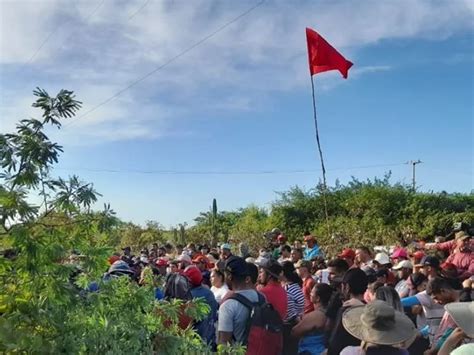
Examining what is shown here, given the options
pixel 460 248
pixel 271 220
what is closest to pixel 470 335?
pixel 460 248

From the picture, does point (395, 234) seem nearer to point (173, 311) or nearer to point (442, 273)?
point (442, 273)

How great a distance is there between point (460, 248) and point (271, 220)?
16.8 meters

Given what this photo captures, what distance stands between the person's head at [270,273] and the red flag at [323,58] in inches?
266

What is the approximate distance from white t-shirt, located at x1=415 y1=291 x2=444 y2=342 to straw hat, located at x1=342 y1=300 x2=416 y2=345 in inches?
70.8

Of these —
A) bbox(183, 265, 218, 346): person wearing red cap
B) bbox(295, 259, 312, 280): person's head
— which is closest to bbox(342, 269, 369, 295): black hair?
bbox(183, 265, 218, 346): person wearing red cap

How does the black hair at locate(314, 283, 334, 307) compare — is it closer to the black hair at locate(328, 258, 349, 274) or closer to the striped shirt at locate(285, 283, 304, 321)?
the striped shirt at locate(285, 283, 304, 321)

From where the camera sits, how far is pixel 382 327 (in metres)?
3.34

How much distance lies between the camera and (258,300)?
4445 mm

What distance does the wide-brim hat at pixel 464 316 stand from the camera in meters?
3.57

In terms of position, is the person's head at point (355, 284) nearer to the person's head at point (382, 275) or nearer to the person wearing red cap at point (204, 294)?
the person wearing red cap at point (204, 294)

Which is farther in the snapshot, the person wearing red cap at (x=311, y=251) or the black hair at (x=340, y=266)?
the person wearing red cap at (x=311, y=251)

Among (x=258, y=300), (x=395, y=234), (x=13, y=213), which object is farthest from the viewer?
(x=395, y=234)

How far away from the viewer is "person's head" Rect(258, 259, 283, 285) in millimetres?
5441

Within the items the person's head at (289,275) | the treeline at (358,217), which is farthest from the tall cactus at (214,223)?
the person's head at (289,275)
